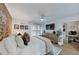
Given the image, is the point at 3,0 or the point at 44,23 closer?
the point at 3,0

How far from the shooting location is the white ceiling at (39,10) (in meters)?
1.84

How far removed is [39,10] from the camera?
6.18 feet

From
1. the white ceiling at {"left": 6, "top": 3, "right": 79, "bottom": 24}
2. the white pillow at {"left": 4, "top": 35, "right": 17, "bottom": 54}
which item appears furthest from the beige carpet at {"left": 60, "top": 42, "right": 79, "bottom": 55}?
the white pillow at {"left": 4, "top": 35, "right": 17, "bottom": 54}

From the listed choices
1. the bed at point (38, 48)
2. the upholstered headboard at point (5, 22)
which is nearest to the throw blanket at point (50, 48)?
the bed at point (38, 48)

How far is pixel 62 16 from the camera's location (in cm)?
191

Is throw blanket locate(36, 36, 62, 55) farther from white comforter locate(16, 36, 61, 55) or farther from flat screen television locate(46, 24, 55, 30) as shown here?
flat screen television locate(46, 24, 55, 30)

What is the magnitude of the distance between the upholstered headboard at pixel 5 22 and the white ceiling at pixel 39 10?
0.08 m

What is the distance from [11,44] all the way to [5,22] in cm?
41

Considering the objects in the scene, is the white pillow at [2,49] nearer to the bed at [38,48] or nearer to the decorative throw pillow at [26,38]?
the bed at [38,48]

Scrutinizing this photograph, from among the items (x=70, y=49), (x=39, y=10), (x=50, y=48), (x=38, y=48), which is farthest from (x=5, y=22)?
(x=70, y=49)
